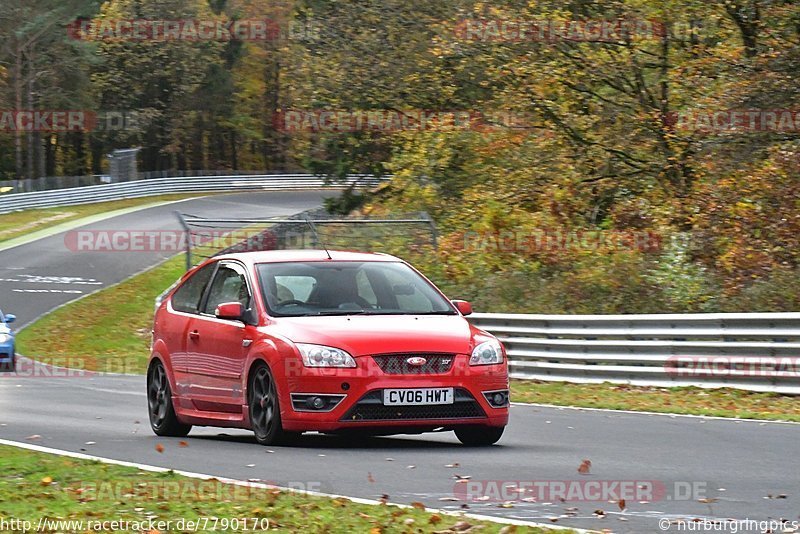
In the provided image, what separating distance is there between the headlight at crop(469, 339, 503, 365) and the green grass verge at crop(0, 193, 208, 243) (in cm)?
4335

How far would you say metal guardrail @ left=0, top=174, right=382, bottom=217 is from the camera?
62.7 meters

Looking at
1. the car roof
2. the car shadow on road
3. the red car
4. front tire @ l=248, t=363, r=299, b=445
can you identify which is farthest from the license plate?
the car roof

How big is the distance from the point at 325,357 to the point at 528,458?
163cm

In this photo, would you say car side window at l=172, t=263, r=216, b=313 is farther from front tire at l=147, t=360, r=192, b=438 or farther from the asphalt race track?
the asphalt race track

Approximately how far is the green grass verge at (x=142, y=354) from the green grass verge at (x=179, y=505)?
736 centimetres

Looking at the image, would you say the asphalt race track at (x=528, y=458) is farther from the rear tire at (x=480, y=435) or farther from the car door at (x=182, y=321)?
the car door at (x=182, y=321)

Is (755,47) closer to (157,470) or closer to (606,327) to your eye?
(606,327)

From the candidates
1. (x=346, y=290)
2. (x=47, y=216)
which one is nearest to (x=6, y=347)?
(x=346, y=290)

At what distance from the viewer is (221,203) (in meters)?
69.8

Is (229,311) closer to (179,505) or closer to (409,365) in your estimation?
(409,365)

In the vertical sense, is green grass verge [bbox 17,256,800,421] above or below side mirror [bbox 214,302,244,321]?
below

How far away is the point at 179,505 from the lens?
7.68 meters

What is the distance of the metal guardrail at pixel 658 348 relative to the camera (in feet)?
56.8

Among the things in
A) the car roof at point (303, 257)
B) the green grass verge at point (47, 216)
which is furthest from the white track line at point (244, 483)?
the green grass verge at point (47, 216)
